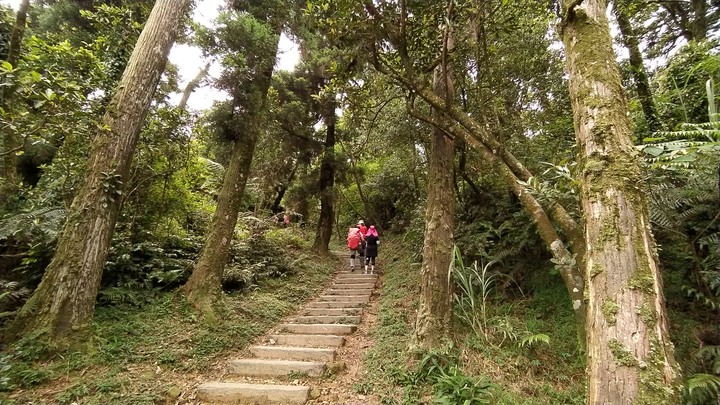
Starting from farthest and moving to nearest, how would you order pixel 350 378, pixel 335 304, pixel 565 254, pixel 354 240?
pixel 354 240
pixel 335 304
pixel 350 378
pixel 565 254

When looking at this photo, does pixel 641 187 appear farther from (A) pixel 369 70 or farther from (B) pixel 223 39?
(B) pixel 223 39

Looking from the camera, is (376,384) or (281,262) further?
(281,262)

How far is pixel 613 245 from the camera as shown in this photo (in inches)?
69.1

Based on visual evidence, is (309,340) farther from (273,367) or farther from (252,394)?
(252,394)

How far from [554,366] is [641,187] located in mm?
3395

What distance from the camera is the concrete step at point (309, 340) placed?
559 centimetres

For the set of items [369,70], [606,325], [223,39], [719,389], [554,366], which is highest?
[223,39]

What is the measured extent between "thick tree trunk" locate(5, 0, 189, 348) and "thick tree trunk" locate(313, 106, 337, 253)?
6667 millimetres

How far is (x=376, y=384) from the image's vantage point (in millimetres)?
4277

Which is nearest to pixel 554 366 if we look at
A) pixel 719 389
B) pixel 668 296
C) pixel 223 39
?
pixel 668 296

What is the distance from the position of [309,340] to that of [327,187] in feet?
21.9

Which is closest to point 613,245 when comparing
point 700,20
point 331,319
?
point 331,319

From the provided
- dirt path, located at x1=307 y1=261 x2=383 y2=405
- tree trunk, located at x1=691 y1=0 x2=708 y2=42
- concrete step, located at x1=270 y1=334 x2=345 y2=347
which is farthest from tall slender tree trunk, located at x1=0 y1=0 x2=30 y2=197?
tree trunk, located at x1=691 y1=0 x2=708 y2=42

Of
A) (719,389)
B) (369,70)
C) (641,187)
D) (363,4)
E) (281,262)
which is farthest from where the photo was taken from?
(281,262)
